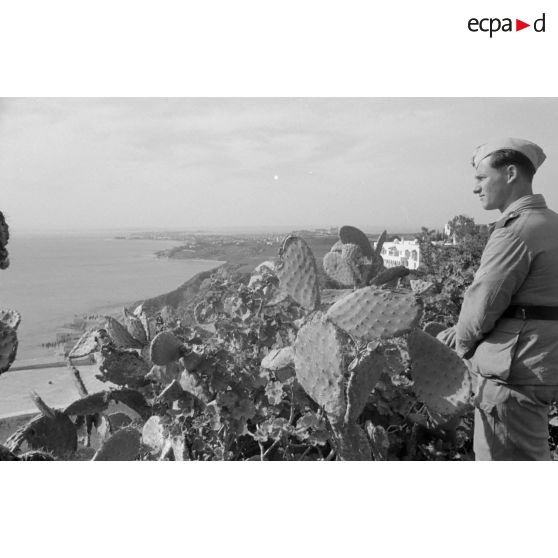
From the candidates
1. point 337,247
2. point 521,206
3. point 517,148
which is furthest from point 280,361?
point 517,148

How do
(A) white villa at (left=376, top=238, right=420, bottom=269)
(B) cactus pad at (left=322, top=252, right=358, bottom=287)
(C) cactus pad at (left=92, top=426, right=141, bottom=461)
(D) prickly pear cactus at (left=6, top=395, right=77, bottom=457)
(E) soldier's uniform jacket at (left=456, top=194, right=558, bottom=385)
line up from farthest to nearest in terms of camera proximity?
(A) white villa at (left=376, top=238, right=420, bottom=269) < (B) cactus pad at (left=322, top=252, right=358, bottom=287) < (D) prickly pear cactus at (left=6, top=395, right=77, bottom=457) < (C) cactus pad at (left=92, top=426, right=141, bottom=461) < (E) soldier's uniform jacket at (left=456, top=194, right=558, bottom=385)

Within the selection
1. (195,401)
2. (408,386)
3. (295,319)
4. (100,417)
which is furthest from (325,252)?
(100,417)

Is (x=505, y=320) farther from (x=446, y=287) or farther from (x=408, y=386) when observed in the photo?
(x=446, y=287)

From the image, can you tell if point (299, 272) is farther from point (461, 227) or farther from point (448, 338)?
point (461, 227)

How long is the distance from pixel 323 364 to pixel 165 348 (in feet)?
1.94

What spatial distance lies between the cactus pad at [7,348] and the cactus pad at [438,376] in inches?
53.6

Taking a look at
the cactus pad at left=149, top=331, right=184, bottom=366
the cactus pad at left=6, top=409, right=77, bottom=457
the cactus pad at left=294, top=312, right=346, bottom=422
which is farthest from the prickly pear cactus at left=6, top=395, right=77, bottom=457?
the cactus pad at left=294, top=312, right=346, bottom=422

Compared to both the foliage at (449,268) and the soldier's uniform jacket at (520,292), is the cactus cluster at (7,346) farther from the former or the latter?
the foliage at (449,268)

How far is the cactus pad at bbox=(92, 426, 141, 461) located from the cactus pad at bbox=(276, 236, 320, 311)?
2.65 feet

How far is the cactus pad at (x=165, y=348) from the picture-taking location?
1859 mm

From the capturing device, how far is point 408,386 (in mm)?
2053

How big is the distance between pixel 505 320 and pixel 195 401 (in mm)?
1126

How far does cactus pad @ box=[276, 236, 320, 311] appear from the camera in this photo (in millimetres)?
2051

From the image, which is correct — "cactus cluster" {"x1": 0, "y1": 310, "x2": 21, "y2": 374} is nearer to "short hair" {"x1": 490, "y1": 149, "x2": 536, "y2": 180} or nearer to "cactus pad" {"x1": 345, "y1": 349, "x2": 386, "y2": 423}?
"cactus pad" {"x1": 345, "y1": 349, "x2": 386, "y2": 423}
